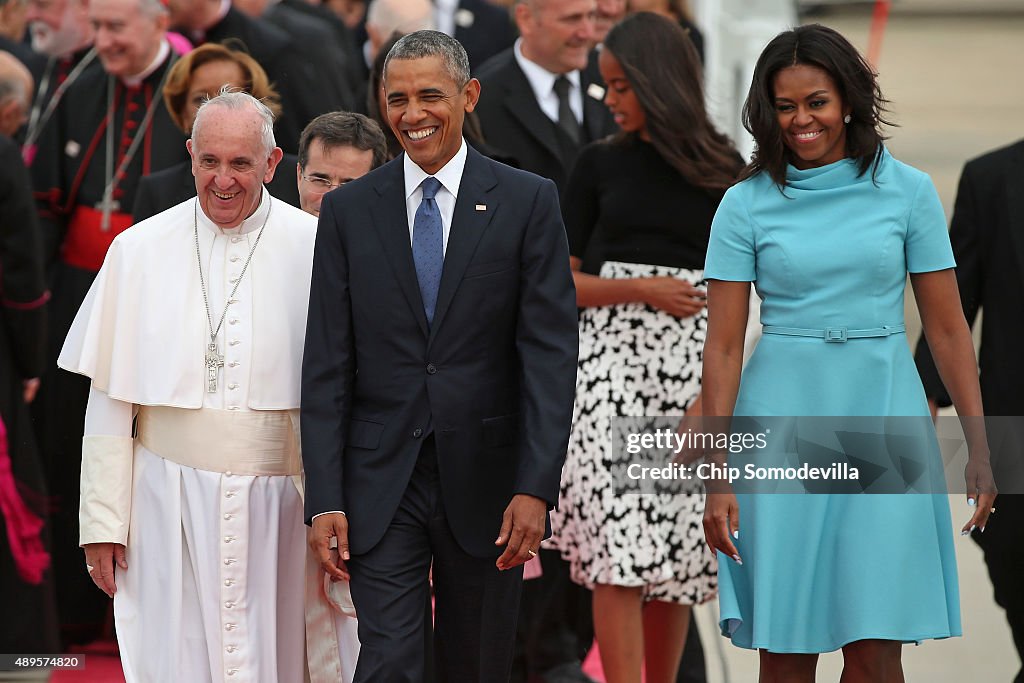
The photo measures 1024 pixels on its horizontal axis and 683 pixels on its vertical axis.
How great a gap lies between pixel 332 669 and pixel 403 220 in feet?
4.09

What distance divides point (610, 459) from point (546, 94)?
1.81m

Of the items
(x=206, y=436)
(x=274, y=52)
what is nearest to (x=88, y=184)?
(x=274, y=52)

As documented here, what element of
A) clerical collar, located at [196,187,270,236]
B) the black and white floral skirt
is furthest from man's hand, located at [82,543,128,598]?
the black and white floral skirt

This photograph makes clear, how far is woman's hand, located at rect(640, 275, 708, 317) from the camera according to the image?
18.9ft

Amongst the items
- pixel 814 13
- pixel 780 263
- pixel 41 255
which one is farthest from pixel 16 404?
pixel 814 13

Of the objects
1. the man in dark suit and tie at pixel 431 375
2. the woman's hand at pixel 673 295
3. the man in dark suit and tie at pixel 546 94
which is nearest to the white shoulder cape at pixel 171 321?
the man in dark suit and tie at pixel 431 375

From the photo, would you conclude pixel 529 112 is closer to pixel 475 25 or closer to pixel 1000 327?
pixel 1000 327

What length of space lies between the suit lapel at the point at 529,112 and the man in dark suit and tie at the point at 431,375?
90.9 inches

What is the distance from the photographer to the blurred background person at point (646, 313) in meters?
5.76

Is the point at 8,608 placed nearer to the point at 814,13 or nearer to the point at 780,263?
the point at 780,263

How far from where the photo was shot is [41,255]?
6578mm

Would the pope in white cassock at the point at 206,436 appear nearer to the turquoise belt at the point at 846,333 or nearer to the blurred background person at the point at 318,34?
the turquoise belt at the point at 846,333

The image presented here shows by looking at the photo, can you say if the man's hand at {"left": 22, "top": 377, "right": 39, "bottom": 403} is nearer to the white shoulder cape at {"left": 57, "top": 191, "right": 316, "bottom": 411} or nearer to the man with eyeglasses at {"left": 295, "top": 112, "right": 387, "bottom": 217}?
the man with eyeglasses at {"left": 295, "top": 112, "right": 387, "bottom": 217}

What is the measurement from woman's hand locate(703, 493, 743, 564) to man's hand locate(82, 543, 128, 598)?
61.6 inches
